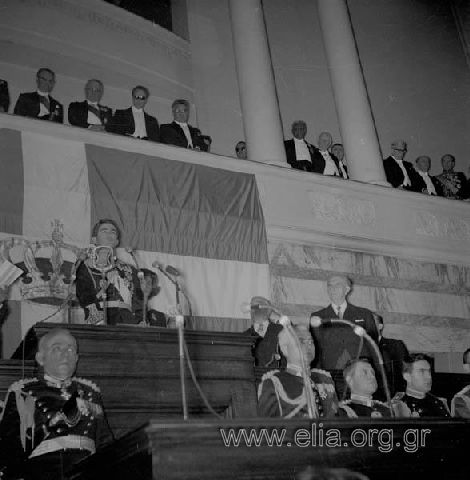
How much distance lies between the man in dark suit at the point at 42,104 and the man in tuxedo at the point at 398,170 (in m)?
4.39

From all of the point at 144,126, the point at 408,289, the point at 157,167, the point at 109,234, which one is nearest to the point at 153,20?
the point at 144,126

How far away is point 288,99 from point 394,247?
147 inches

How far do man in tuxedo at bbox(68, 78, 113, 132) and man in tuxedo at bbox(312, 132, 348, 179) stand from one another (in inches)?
107

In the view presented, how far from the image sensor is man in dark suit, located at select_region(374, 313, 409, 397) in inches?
214

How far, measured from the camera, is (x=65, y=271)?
5.80m

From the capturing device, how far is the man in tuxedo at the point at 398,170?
937cm

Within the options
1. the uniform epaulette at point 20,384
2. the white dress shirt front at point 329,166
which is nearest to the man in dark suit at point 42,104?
the white dress shirt front at point 329,166

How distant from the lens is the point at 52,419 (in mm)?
3195

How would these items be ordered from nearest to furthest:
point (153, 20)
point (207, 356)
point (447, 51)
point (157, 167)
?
point (207, 356)
point (157, 167)
point (153, 20)
point (447, 51)

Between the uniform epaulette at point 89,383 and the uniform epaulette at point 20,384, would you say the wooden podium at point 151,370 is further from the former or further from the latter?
the uniform epaulette at point 20,384

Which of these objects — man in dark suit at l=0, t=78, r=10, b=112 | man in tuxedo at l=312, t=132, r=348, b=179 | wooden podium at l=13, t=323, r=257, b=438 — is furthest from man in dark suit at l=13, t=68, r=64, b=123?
wooden podium at l=13, t=323, r=257, b=438

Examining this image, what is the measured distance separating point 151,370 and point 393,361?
2770 mm

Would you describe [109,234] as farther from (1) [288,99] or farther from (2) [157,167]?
(1) [288,99]

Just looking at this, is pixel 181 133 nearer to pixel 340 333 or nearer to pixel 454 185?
pixel 340 333
